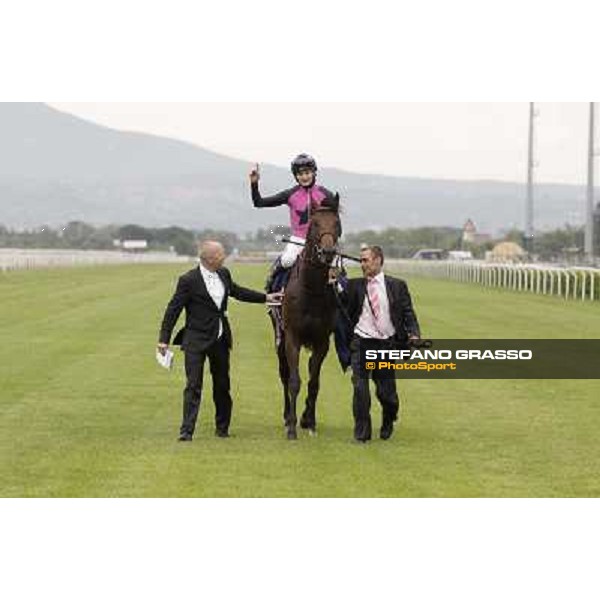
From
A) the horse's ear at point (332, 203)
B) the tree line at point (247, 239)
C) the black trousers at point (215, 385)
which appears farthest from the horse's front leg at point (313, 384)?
the tree line at point (247, 239)

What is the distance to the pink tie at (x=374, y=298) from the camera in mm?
13945

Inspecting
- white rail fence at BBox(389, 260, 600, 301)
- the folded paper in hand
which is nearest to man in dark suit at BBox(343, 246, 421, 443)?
the folded paper in hand

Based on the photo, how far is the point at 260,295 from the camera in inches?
576

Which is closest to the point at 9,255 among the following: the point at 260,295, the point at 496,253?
the point at 496,253

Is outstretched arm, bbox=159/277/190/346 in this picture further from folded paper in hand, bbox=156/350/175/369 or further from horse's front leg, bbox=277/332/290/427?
horse's front leg, bbox=277/332/290/427

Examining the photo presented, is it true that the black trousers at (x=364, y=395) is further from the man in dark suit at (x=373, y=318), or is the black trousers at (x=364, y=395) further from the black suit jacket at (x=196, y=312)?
the black suit jacket at (x=196, y=312)

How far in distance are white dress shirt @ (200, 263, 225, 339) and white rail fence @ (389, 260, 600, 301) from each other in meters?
29.7

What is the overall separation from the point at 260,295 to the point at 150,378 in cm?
565

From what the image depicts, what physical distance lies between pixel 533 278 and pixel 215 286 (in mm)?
37195

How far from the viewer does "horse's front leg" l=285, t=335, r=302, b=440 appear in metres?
14.2

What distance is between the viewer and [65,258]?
8925 centimetres

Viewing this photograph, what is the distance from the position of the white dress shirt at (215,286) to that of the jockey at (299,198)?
0.78 m

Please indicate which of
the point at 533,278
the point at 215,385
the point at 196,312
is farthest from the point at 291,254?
the point at 533,278

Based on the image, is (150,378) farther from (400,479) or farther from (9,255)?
(9,255)
